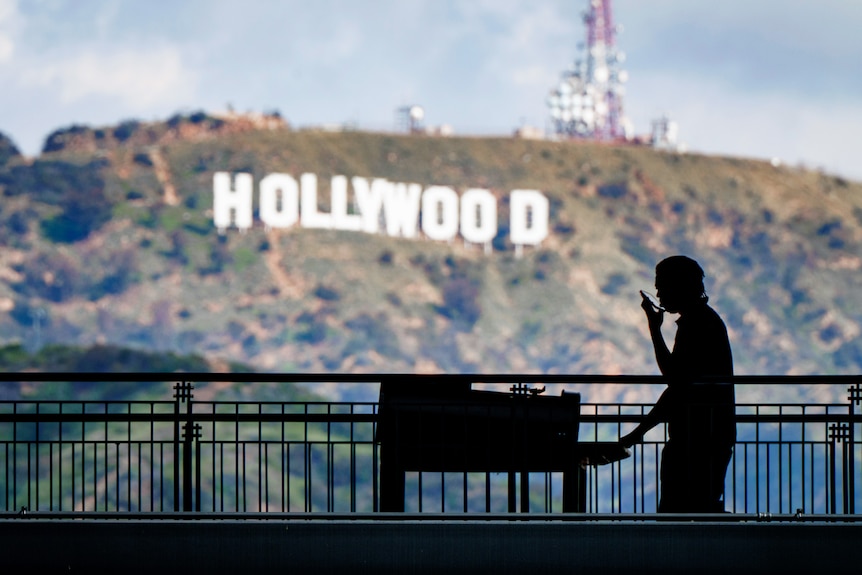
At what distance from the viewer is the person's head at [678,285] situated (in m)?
7.84

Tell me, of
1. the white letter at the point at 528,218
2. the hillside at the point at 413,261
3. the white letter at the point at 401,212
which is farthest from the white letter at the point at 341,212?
the white letter at the point at 528,218

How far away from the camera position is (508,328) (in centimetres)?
11506

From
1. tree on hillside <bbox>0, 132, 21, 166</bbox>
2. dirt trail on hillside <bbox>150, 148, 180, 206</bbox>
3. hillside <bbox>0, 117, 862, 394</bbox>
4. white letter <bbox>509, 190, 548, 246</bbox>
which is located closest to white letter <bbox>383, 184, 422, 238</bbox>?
hillside <bbox>0, 117, 862, 394</bbox>

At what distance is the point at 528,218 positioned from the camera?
4636 inches

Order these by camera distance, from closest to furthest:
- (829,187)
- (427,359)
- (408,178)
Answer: (427,359) → (408,178) → (829,187)

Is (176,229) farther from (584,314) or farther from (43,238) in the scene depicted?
(584,314)

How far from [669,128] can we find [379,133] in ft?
89.6

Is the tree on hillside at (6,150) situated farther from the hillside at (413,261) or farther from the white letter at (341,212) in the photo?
the white letter at (341,212)

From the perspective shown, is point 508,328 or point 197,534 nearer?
point 197,534

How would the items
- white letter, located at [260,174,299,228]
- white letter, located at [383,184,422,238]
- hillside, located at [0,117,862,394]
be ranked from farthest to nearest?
white letter, located at [383,184,422,238] < white letter, located at [260,174,299,228] < hillside, located at [0,117,862,394]

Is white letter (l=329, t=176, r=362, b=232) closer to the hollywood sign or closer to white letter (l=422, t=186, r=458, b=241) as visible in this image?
the hollywood sign

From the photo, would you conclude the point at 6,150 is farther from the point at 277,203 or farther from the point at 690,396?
the point at 690,396

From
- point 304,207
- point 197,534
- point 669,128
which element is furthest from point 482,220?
point 197,534

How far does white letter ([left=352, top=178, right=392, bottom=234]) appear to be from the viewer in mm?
116375
